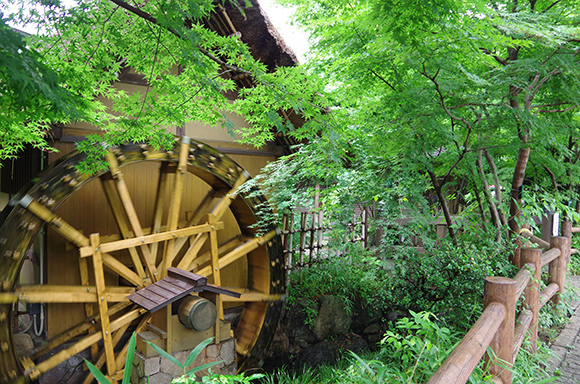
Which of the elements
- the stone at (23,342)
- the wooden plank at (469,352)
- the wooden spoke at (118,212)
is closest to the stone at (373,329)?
the wooden spoke at (118,212)

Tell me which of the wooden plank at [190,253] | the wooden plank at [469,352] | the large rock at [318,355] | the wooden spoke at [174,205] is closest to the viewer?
the wooden plank at [469,352]

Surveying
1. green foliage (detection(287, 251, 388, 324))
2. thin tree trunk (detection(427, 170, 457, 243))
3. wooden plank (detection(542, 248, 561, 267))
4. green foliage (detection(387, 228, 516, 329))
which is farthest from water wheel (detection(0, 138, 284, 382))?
wooden plank (detection(542, 248, 561, 267))

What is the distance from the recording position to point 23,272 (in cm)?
530

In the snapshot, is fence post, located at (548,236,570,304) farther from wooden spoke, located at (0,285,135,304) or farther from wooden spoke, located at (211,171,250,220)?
wooden spoke, located at (0,285,135,304)

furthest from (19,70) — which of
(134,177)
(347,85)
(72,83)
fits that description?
Answer: (134,177)

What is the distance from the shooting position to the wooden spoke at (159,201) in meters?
4.38

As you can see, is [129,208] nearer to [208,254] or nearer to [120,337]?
[208,254]

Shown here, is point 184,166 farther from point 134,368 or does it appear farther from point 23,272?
point 23,272

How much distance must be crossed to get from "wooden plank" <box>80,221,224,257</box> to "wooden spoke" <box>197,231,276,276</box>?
1.25ft

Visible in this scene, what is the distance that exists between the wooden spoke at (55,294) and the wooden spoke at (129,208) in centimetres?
42

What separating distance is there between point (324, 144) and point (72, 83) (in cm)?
180

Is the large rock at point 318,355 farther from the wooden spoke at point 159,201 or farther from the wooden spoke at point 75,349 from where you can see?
the wooden spoke at point 159,201

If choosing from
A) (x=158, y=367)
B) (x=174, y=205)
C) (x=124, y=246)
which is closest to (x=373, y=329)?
(x=158, y=367)

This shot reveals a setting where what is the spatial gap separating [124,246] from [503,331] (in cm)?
339
